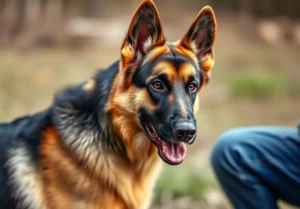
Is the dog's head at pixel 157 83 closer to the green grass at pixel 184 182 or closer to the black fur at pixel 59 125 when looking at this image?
the black fur at pixel 59 125

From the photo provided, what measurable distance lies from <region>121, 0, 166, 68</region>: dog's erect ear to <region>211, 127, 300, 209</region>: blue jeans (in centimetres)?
102

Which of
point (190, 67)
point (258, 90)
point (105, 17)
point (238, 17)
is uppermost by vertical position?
point (190, 67)

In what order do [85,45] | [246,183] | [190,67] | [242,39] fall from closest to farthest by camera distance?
1. [190,67]
2. [246,183]
3. [85,45]
4. [242,39]

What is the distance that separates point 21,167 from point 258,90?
501 cm

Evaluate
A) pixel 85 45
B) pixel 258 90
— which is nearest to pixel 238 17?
pixel 258 90

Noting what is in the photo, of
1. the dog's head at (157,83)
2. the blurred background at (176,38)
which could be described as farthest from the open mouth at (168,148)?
the blurred background at (176,38)

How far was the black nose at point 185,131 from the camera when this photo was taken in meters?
2.57

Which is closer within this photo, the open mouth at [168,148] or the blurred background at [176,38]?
the open mouth at [168,148]

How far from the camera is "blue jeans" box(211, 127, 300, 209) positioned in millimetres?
3371

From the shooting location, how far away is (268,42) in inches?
340

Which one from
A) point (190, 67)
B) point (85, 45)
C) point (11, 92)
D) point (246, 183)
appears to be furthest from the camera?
point (85, 45)

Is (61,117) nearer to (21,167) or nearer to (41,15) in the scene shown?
(21,167)

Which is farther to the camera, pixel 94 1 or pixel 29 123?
pixel 94 1

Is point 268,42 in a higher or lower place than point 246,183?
lower
